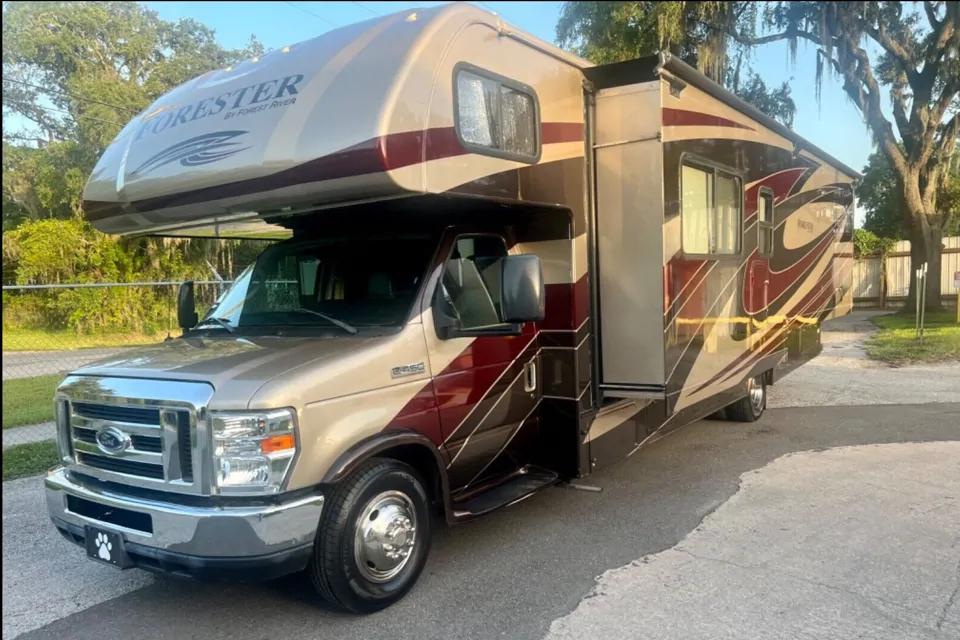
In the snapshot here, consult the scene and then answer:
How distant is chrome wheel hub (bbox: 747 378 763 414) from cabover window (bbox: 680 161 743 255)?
2.32 metres

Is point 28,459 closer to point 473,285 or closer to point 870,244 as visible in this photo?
point 473,285

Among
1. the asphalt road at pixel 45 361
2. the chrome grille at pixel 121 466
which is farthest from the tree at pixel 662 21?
the asphalt road at pixel 45 361

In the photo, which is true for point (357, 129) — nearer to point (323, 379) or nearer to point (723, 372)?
point (323, 379)

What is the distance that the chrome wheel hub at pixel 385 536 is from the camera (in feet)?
12.3

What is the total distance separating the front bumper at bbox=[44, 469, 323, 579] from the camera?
130 inches

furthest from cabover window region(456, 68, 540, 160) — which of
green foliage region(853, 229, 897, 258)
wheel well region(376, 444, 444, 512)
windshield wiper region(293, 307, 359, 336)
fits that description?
green foliage region(853, 229, 897, 258)

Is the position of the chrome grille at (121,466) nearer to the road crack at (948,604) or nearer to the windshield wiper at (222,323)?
the windshield wiper at (222,323)

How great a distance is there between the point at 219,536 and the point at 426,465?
130 centimetres

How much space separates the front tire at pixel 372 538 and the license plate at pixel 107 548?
922 mm

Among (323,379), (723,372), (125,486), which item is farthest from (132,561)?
(723,372)

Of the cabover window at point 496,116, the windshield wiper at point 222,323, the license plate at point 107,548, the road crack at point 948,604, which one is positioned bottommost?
the road crack at point 948,604

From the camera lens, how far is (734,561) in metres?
4.40

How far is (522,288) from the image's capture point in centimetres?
420

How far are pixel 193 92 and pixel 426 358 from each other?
93.6 inches
